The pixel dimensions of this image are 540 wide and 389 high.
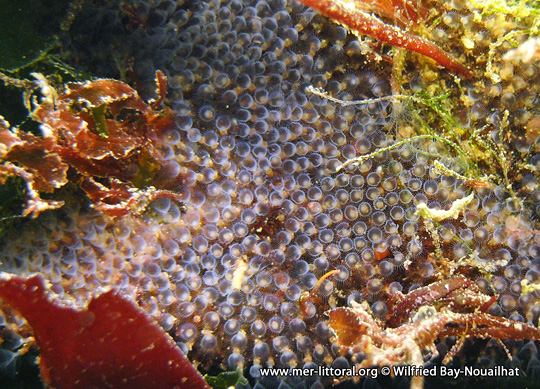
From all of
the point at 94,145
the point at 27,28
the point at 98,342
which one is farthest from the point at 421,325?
the point at 27,28

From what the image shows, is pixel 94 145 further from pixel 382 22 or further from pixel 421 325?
pixel 421 325

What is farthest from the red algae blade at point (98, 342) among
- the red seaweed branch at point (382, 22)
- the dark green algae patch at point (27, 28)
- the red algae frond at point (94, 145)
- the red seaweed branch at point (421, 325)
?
the red seaweed branch at point (382, 22)

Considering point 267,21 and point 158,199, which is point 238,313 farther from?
point 267,21

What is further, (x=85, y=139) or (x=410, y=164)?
(x=410, y=164)

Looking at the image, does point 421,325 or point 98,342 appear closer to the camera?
point 98,342

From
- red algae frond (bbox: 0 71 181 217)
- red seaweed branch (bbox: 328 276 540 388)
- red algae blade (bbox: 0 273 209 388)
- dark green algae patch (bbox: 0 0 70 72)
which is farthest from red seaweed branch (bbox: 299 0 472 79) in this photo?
red algae blade (bbox: 0 273 209 388)

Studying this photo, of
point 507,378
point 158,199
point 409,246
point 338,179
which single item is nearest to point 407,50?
point 338,179

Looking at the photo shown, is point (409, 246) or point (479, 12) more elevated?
point (479, 12)

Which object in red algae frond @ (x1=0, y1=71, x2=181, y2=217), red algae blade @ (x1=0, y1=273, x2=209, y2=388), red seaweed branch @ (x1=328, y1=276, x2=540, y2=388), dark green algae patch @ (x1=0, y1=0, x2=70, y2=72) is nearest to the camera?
red algae blade @ (x1=0, y1=273, x2=209, y2=388)

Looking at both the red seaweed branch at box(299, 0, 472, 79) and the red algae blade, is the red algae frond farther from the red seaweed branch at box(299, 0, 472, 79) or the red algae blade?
the red seaweed branch at box(299, 0, 472, 79)
